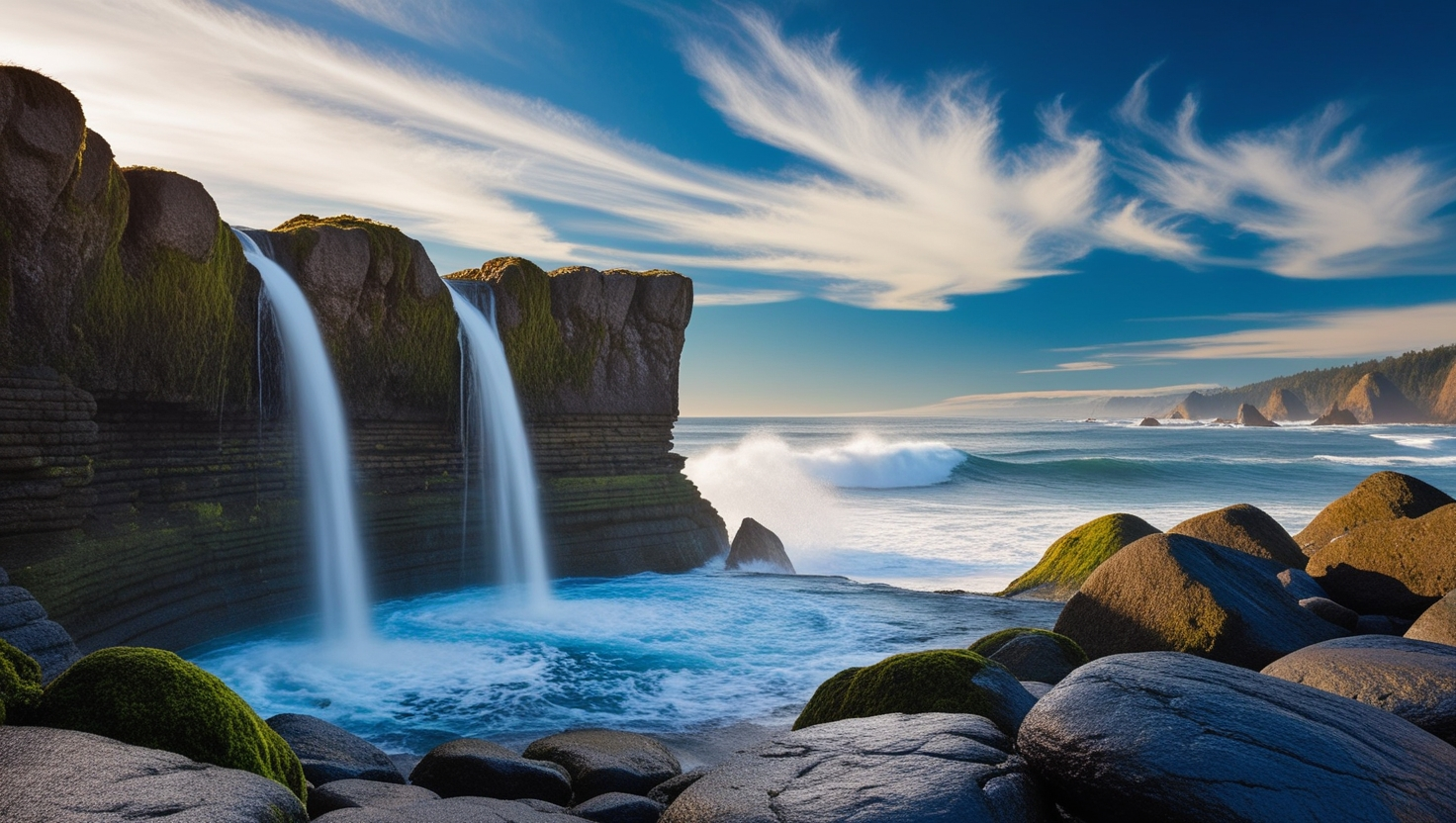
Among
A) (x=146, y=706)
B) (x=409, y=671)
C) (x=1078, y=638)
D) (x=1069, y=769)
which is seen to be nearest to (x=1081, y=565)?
(x=1078, y=638)

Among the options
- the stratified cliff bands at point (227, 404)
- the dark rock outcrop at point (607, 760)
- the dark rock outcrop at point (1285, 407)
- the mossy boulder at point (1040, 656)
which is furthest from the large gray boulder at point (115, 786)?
the dark rock outcrop at point (1285, 407)

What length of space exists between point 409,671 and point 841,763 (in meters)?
7.88

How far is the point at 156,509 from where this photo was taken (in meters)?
10.7

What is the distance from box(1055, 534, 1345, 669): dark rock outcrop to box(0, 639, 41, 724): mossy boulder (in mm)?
A: 7127

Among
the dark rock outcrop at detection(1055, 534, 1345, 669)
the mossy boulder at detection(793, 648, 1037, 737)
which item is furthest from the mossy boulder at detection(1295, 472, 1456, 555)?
the mossy boulder at detection(793, 648, 1037, 737)

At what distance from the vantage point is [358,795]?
428cm

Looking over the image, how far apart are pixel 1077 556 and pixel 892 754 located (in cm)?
1101

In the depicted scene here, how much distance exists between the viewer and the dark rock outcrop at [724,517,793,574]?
17953mm

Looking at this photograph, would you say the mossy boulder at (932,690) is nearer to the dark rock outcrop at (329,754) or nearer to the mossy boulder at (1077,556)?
the dark rock outcrop at (329,754)

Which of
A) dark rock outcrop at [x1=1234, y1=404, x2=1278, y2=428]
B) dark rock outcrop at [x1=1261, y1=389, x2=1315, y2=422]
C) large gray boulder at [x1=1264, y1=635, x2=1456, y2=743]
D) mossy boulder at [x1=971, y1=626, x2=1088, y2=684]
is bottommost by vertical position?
mossy boulder at [x1=971, y1=626, x2=1088, y2=684]

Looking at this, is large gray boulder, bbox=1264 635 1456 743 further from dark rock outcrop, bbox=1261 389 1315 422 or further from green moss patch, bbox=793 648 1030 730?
dark rock outcrop, bbox=1261 389 1315 422

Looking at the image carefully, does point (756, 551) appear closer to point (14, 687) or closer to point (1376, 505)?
point (1376, 505)

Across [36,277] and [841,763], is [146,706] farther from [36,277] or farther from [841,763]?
[36,277]

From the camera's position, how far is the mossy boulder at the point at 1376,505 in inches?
425
